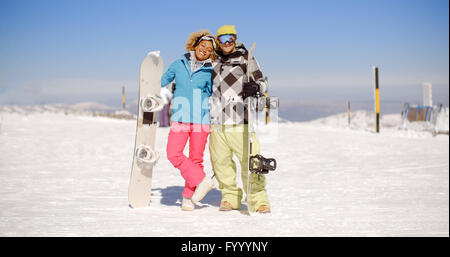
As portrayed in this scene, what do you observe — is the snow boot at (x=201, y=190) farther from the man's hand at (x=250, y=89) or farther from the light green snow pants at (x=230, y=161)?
the man's hand at (x=250, y=89)

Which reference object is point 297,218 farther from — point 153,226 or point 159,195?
point 159,195

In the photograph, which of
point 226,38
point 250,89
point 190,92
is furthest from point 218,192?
point 226,38

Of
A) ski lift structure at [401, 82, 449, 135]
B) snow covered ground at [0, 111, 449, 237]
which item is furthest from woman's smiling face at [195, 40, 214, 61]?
ski lift structure at [401, 82, 449, 135]

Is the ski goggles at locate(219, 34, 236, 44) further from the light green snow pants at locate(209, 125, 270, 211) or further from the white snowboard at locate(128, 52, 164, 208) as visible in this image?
the light green snow pants at locate(209, 125, 270, 211)

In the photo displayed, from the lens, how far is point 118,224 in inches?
137

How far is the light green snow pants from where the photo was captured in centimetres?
398

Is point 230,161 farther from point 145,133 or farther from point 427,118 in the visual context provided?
point 427,118

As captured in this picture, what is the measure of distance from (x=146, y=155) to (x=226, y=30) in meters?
1.44

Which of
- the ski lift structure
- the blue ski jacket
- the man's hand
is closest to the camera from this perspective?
the man's hand

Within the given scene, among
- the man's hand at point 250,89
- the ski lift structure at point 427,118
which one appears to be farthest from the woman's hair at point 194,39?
the ski lift structure at point 427,118

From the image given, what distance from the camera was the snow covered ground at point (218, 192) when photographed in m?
3.47

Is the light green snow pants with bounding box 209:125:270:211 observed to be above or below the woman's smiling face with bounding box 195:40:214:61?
below

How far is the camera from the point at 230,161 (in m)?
4.11

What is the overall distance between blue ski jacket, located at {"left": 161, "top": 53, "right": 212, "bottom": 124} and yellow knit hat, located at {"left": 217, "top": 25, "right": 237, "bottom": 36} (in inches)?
12.4
